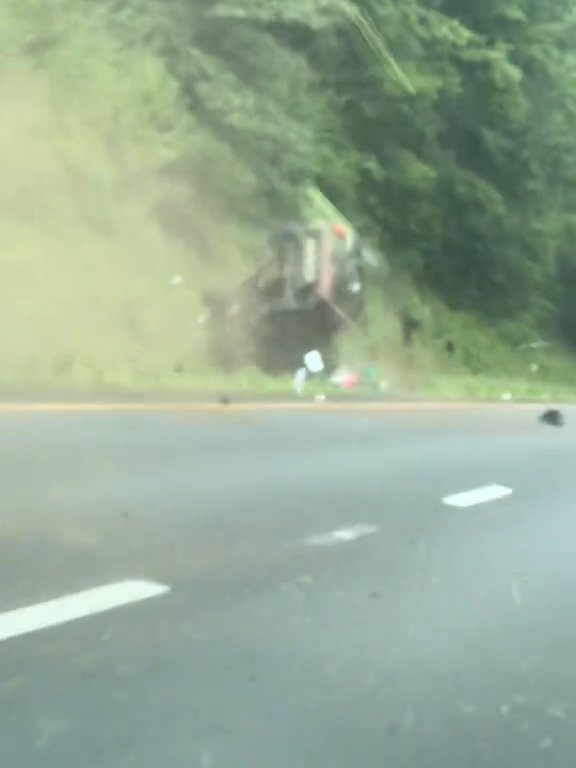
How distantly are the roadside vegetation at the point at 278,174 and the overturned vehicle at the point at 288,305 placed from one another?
36 cm

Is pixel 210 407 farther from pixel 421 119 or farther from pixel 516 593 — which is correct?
pixel 421 119

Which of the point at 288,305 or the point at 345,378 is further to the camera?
the point at 288,305

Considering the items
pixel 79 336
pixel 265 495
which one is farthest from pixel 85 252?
pixel 265 495

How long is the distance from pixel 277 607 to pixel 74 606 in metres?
0.94

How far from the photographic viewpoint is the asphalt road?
4.99 meters

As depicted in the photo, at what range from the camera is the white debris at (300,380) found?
19.2 m

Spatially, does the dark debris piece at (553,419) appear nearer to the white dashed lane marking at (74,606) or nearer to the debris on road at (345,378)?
the debris on road at (345,378)

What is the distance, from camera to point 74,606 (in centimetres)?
643

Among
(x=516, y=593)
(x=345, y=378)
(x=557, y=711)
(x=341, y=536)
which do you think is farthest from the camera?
(x=345, y=378)

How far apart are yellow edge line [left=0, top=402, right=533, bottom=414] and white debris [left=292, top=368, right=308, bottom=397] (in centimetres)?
124

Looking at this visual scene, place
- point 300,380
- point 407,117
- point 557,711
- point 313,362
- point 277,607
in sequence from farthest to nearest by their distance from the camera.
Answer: point 407,117 < point 313,362 < point 300,380 < point 277,607 < point 557,711

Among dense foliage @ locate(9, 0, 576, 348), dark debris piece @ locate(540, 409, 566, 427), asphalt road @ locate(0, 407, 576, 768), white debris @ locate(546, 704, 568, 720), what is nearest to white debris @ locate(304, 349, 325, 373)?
dense foliage @ locate(9, 0, 576, 348)

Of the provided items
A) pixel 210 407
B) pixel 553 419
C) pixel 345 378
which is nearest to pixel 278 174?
pixel 345 378

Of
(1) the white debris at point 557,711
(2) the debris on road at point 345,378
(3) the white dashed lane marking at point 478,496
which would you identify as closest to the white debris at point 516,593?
(1) the white debris at point 557,711
